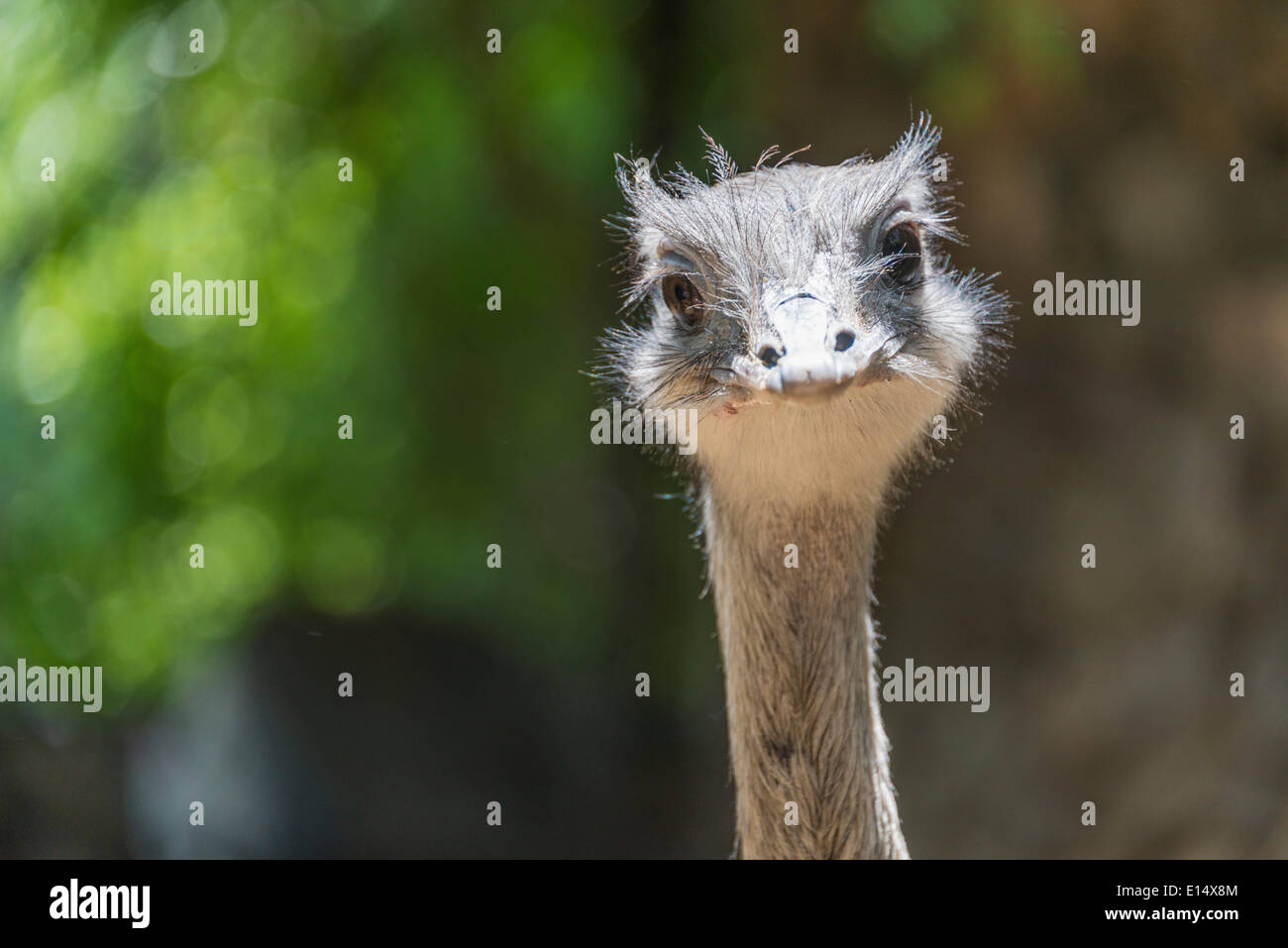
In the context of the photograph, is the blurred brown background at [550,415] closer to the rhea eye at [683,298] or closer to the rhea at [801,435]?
the rhea at [801,435]

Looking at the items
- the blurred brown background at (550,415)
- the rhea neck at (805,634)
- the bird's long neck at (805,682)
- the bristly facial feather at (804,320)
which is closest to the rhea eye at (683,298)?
the bristly facial feather at (804,320)

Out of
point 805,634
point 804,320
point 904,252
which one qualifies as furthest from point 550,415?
point 804,320

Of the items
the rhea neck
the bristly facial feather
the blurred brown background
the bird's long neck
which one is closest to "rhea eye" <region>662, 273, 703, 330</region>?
the bristly facial feather

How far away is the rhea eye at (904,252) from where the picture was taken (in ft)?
5.04

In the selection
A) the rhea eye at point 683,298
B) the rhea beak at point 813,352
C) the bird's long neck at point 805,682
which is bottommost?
the bird's long neck at point 805,682

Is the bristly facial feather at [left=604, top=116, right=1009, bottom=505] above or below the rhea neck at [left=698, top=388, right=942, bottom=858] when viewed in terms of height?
above

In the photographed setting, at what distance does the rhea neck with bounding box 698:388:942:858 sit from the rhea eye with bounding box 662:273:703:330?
0.14 m

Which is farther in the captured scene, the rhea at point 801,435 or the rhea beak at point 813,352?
the rhea at point 801,435

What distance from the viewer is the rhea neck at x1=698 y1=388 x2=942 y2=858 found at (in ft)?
5.53

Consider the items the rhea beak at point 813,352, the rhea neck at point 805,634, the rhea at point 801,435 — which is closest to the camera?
the rhea beak at point 813,352

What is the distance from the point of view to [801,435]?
1656 mm

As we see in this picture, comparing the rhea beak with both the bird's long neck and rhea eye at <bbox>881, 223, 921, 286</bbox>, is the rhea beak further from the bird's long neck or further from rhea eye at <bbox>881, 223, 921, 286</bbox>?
the bird's long neck

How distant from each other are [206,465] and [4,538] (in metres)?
0.54
